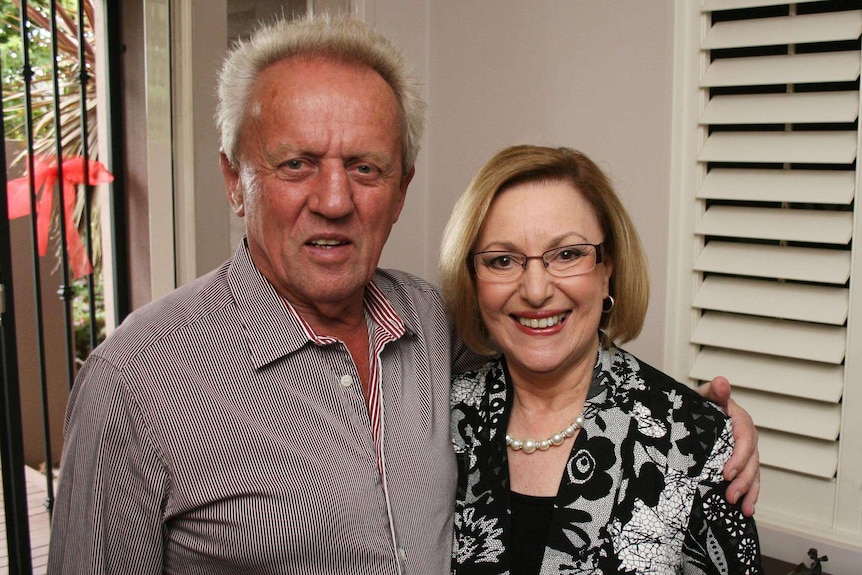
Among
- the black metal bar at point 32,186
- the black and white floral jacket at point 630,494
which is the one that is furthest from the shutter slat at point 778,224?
the black metal bar at point 32,186

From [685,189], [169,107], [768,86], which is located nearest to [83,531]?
[169,107]

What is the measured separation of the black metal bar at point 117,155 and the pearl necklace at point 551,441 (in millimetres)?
1413

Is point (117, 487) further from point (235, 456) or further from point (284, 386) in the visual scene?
point (284, 386)

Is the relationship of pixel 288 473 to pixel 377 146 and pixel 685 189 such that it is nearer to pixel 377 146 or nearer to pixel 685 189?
pixel 377 146

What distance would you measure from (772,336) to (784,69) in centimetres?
64

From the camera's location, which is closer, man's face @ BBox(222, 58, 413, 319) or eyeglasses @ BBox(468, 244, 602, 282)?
man's face @ BBox(222, 58, 413, 319)

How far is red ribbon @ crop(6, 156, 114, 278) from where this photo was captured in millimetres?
2334

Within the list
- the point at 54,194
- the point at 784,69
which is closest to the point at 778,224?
the point at 784,69

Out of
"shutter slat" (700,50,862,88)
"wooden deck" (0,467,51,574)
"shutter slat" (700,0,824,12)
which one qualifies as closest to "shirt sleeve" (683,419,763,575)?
"shutter slat" (700,50,862,88)

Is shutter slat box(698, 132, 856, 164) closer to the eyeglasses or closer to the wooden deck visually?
the eyeglasses

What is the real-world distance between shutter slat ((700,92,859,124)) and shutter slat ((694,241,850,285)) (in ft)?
1.00

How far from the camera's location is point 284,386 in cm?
123

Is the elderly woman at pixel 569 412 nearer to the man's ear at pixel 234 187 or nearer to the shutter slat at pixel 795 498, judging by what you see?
the man's ear at pixel 234 187

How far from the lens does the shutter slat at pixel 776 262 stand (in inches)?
75.0
